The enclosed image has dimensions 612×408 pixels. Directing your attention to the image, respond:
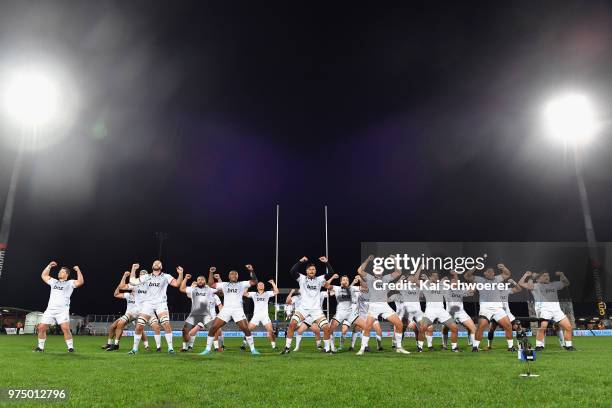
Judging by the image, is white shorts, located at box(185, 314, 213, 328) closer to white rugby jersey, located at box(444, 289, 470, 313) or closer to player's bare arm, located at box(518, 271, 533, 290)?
white rugby jersey, located at box(444, 289, 470, 313)

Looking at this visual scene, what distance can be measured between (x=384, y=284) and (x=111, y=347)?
1021 cm

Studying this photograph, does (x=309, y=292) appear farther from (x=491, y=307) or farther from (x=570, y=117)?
(x=570, y=117)

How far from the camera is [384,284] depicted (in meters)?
15.4

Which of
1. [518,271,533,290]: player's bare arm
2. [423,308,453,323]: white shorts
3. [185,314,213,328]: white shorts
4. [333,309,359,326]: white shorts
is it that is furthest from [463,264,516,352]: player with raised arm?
[185,314,213,328]: white shorts

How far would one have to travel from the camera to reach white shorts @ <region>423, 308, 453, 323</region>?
16.3m

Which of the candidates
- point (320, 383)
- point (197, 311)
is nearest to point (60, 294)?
point (197, 311)

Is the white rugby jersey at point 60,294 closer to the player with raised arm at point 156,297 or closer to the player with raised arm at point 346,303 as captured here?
the player with raised arm at point 156,297

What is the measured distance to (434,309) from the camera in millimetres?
16500

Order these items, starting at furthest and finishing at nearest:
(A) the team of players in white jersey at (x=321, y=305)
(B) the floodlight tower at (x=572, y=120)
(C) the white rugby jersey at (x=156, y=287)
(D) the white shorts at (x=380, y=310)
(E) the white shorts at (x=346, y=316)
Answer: (B) the floodlight tower at (x=572, y=120), (E) the white shorts at (x=346, y=316), (C) the white rugby jersey at (x=156, y=287), (A) the team of players in white jersey at (x=321, y=305), (D) the white shorts at (x=380, y=310)

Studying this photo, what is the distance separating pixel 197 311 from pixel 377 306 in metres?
6.70

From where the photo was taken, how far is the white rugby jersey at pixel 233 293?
1462cm

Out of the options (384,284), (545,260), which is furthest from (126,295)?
(545,260)

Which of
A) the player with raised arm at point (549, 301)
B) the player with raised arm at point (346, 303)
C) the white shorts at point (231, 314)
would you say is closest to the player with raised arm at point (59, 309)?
the white shorts at point (231, 314)

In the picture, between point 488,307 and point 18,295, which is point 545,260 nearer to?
point 488,307
